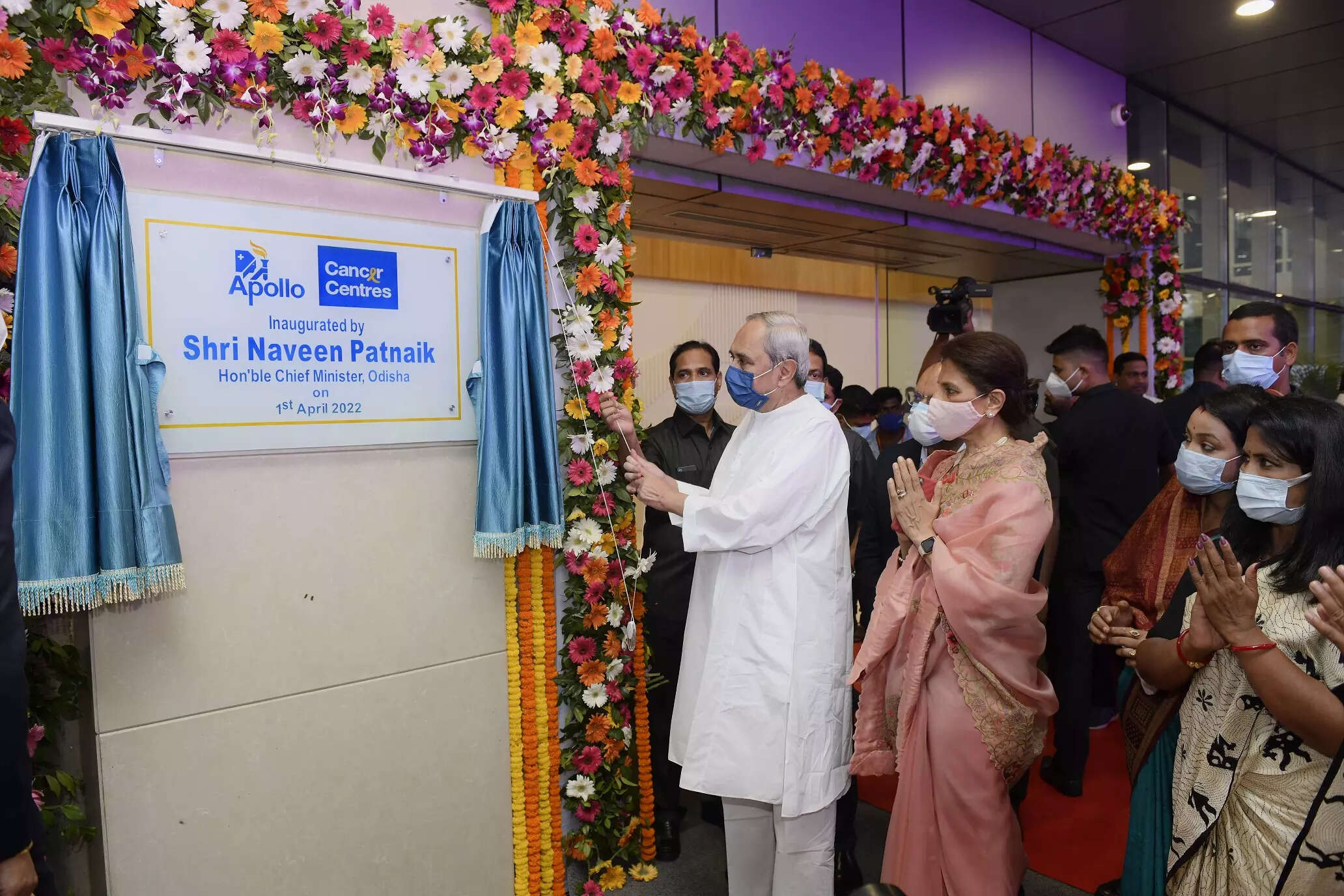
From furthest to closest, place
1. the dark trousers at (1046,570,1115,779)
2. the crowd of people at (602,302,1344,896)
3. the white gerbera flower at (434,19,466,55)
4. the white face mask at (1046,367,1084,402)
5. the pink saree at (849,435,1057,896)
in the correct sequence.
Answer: the white face mask at (1046,367,1084,402) → the dark trousers at (1046,570,1115,779) → the white gerbera flower at (434,19,466,55) → the pink saree at (849,435,1057,896) → the crowd of people at (602,302,1344,896)

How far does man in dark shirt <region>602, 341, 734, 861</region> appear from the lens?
318cm

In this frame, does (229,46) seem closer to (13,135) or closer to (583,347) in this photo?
(13,135)

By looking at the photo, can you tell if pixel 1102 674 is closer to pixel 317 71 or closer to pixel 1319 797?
pixel 1319 797

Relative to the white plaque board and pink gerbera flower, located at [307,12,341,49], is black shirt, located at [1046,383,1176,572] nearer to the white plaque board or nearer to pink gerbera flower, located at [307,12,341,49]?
the white plaque board

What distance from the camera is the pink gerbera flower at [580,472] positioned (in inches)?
112

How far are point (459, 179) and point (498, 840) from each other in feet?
6.95

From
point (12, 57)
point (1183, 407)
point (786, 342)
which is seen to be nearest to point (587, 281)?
point (786, 342)

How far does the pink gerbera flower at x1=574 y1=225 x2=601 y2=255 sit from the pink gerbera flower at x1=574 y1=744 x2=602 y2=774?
1.69 metres

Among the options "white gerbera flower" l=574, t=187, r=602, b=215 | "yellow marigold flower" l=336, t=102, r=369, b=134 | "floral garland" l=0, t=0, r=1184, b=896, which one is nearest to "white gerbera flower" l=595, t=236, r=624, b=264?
"floral garland" l=0, t=0, r=1184, b=896

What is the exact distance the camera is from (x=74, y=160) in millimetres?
1941

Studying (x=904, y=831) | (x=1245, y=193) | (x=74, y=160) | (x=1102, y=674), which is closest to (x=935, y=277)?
(x=1245, y=193)

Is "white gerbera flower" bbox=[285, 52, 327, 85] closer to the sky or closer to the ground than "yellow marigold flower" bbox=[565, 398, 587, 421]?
closer to the sky

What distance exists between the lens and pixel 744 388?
249 centimetres

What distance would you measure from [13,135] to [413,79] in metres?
0.98
